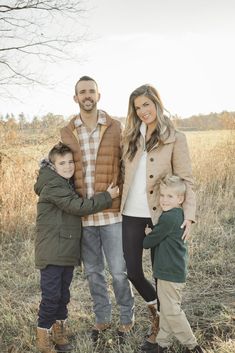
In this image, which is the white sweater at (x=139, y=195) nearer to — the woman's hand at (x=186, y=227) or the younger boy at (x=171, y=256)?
the younger boy at (x=171, y=256)

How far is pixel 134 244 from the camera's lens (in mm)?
3387

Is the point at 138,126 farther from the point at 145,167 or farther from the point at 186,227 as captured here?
the point at 186,227

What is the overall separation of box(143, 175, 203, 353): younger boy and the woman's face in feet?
1.56

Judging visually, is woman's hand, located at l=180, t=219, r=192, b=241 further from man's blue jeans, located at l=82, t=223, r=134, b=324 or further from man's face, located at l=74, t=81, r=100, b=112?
man's face, located at l=74, t=81, r=100, b=112

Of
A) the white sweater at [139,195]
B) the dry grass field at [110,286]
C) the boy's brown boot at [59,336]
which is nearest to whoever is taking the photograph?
the white sweater at [139,195]

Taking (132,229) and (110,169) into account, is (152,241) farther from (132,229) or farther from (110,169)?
(110,169)

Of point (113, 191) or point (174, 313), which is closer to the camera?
point (174, 313)

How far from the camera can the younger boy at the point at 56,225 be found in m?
3.38

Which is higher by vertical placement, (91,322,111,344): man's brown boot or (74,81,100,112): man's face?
(74,81,100,112): man's face

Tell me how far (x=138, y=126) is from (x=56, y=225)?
101cm

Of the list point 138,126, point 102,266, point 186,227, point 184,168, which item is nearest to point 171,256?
point 186,227

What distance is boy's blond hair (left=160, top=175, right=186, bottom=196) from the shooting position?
315 cm

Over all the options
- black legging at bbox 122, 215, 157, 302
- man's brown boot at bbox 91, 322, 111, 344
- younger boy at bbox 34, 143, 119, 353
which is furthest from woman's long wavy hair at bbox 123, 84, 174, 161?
man's brown boot at bbox 91, 322, 111, 344

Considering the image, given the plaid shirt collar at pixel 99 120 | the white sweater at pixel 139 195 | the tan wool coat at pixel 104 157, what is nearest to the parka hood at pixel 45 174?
the tan wool coat at pixel 104 157
